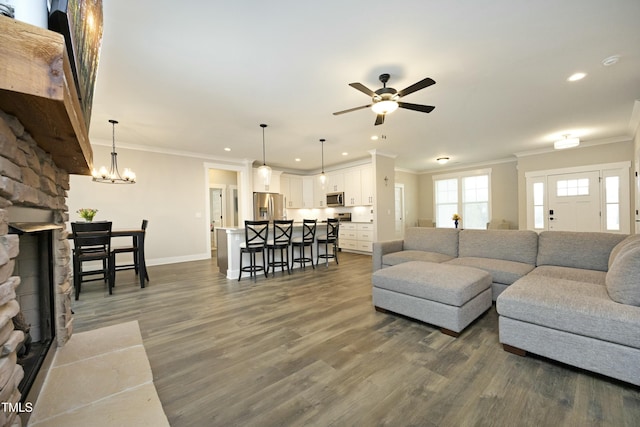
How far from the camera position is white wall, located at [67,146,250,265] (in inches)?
196

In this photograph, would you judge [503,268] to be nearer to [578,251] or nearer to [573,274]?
[573,274]

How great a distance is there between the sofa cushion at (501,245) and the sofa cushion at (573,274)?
307 mm

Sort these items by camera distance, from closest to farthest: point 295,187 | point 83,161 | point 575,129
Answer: point 83,161 → point 575,129 → point 295,187

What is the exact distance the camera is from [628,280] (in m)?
1.64

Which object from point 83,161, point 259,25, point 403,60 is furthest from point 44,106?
point 403,60

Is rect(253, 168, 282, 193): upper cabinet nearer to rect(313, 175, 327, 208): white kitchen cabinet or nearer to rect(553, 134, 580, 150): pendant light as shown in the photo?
rect(313, 175, 327, 208): white kitchen cabinet

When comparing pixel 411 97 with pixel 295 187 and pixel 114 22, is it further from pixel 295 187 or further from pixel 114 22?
pixel 295 187

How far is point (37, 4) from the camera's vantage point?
74 cm

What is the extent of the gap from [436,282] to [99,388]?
95.8 inches

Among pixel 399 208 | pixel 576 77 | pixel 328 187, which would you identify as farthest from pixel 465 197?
pixel 576 77

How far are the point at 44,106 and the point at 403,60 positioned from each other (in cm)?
268

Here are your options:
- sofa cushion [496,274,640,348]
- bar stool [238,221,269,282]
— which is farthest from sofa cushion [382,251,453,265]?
bar stool [238,221,269,282]

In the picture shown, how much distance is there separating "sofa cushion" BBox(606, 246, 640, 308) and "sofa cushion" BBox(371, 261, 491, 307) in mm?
862

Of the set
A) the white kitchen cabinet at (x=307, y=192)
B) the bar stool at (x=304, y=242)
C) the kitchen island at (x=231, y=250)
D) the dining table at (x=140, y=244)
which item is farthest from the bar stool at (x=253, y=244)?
the white kitchen cabinet at (x=307, y=192)
